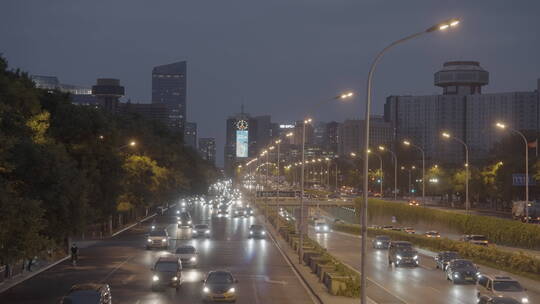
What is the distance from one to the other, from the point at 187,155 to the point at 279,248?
9265 cm

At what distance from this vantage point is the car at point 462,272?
4212cm

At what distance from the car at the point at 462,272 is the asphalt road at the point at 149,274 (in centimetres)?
860

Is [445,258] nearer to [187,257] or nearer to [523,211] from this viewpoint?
[187,257]

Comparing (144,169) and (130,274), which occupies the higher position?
(144,169)

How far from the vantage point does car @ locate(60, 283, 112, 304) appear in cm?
2655

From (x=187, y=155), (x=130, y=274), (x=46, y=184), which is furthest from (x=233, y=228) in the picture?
(x=187, y=155)

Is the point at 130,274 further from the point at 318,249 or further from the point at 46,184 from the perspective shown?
the point at 318,249

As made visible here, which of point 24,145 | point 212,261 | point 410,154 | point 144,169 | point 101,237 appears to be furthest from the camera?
point 410,154

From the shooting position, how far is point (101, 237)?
75.2 m

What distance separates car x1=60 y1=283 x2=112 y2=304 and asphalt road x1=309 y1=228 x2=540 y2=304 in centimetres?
1207

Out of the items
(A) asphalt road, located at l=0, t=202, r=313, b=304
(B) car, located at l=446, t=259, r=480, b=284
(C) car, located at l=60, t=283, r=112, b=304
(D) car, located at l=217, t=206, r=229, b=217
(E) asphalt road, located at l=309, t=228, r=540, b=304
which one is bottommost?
(E) asphalt road, located at l=309, t=228, r=540, b=304

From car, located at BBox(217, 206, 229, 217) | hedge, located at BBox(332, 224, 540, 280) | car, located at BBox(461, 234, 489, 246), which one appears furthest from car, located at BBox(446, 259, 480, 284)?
car, located at BBox(217, 206, 229, 217)

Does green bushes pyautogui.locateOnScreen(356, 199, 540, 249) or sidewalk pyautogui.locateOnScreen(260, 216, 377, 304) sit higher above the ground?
green bushes pyautogui.locateOnScreen(356, 199, 540, 249)

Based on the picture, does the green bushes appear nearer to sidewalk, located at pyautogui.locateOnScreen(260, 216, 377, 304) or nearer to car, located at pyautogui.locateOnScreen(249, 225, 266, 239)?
sidewalk, located at pyautogui.locateOnScreen(260, 216, 377, 304)
